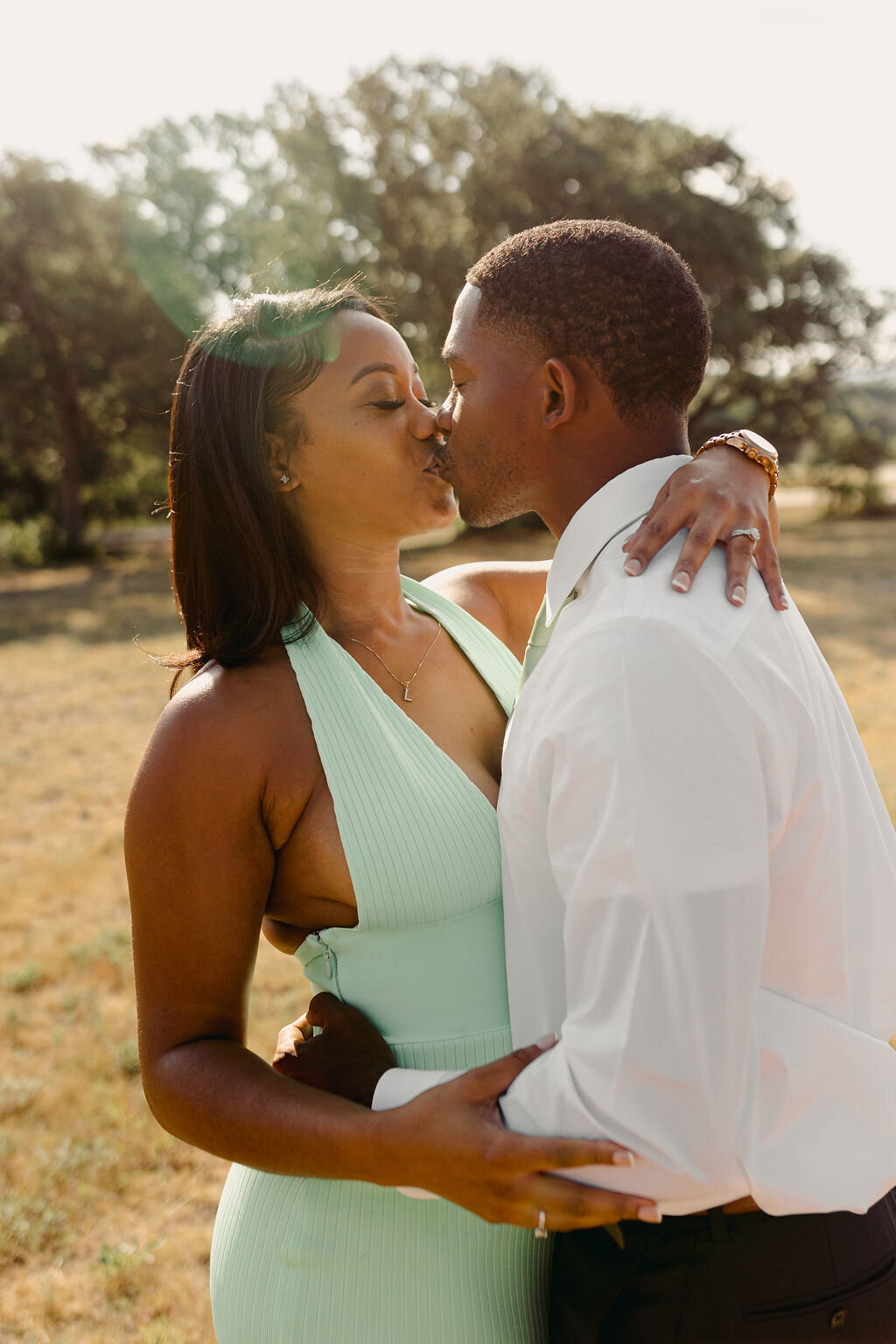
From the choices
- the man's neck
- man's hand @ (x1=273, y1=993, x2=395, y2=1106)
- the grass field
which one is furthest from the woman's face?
the grass field

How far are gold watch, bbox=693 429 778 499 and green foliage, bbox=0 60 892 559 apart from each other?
21.1 meters

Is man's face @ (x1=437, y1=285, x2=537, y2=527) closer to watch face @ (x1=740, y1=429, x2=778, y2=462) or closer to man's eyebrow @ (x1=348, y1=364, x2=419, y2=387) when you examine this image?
man's eyebrow @ (x1=348, y1=364, x2=419, y2=387)

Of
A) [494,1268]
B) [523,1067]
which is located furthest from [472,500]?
[494,1268]

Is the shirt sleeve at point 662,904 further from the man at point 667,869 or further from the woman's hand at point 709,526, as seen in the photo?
the woman's hand at point 709,526

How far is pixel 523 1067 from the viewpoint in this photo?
1.58 meters

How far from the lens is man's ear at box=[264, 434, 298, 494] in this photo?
7.98ft

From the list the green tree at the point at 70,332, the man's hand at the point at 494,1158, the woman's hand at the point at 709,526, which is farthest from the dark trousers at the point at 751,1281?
the green tree at the point at 70,332

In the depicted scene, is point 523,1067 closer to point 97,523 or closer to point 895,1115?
point 895,1115

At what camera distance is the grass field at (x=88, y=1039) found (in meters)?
3.61

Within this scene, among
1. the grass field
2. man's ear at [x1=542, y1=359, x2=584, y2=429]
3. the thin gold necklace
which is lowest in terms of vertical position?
the grass field

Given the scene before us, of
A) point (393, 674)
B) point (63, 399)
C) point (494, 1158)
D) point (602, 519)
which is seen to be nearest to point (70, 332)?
point (63, 399)

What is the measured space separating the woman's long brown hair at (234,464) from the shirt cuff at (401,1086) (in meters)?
0.98

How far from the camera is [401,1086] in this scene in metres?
1.77

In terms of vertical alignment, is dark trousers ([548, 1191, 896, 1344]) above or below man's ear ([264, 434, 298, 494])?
below
